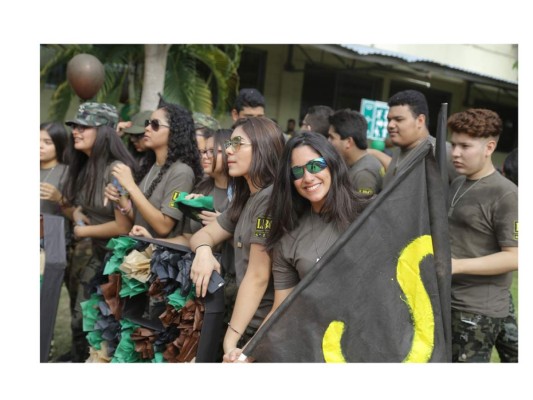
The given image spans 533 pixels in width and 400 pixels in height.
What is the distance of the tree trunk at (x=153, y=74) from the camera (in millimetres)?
7883

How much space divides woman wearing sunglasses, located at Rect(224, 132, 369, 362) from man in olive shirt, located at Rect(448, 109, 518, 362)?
680 millimetres

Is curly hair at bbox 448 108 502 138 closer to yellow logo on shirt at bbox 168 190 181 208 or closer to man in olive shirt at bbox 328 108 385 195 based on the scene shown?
man in olive shirt at bbox 328 108 385 195

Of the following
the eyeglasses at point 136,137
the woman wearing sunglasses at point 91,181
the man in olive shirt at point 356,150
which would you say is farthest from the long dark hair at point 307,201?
the eyeglasses at point 136,137

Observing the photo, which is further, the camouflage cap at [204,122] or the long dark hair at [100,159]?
the camouflage cap at [204,122]

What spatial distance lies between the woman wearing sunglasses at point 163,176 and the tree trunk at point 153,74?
391cm

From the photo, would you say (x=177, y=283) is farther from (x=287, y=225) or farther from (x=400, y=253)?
(x=400, y=253)

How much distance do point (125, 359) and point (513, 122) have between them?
16671mm

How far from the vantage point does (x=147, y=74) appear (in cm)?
792

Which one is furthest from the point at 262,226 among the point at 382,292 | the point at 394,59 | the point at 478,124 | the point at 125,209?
the point at 394,59

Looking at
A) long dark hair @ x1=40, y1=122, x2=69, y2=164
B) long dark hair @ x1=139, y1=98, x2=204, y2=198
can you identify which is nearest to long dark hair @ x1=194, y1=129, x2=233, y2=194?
long dark hair @ x1=139, y1=98, x2=204, y2=198

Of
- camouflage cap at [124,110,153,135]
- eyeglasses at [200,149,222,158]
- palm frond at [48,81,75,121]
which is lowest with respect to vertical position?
eyeglasses at [200,149,222,158]

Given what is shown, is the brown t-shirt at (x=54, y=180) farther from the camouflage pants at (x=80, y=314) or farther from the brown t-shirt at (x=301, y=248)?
the brown t-shirt at (x=301, y=248)

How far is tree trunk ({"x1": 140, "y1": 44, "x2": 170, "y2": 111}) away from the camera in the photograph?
310 inches

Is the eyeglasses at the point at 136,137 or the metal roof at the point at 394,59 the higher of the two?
the metal roof at the point at 394,59
